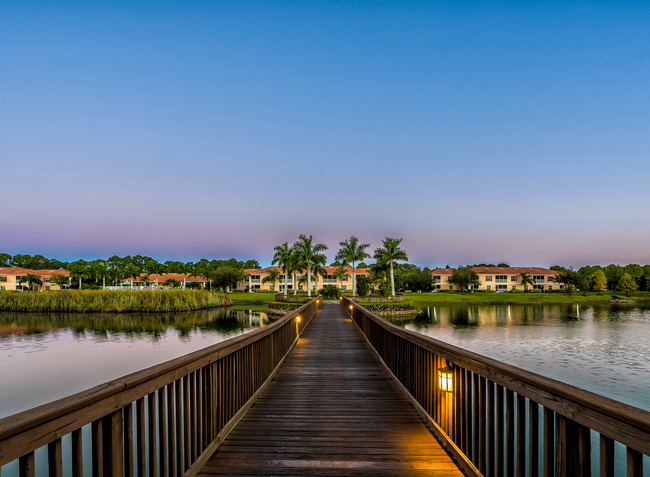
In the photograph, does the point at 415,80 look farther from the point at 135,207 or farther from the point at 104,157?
the point at 135,207

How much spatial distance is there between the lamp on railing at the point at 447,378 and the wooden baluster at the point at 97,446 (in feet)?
9.48

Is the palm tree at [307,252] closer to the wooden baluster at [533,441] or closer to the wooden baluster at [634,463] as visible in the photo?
the wooden baluster at [533,441]

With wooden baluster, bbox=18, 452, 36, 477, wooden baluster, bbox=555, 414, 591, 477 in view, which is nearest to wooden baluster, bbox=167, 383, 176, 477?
wooden baluster, bbox=18, 452, 36, 477

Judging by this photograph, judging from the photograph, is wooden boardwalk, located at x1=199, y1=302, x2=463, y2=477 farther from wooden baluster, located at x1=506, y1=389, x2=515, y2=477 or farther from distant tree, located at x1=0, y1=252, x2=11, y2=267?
distant tree, located at x1=0, y1=252, x2=11, y2=267

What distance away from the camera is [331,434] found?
372 centimetres

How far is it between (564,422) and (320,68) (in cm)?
3102

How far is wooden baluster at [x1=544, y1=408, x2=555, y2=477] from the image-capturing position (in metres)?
1.85

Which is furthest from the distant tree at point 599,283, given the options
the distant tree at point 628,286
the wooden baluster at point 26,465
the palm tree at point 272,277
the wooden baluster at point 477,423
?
the wooden baluster at point 26,465

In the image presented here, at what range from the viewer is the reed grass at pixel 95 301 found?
3809 centimetres

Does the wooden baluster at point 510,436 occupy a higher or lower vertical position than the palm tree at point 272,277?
higher

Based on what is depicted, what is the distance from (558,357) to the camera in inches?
682

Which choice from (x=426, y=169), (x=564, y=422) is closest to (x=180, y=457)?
(x=564, y=422)

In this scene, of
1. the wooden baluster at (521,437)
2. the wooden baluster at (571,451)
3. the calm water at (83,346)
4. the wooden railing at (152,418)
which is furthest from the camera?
the calm water at (83,346)

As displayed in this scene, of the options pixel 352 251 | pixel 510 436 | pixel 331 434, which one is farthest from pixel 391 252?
pixel 510 436
